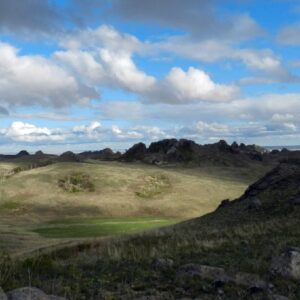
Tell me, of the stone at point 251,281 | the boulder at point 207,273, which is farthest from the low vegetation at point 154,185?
the stone at point 251,281

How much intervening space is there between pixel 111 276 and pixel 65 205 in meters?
103

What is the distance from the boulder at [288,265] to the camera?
13.8m

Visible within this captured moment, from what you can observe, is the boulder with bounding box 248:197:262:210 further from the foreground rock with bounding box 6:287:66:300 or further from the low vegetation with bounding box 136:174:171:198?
the low vegetation with bounding box 136:174:171:198

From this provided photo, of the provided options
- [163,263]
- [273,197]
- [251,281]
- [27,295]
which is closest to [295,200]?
[273,197]

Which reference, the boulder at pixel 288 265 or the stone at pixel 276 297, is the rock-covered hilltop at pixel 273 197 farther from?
the stone at pixel 276 297

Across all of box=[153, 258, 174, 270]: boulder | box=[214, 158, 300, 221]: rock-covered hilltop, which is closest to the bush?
box=[214, 158, 300, 221]: rock-covered hilltop

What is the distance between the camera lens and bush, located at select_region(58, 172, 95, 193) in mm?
127188

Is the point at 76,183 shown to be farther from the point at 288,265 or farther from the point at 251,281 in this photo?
the point at 251,281

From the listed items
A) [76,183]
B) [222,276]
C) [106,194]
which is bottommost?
[106,194]

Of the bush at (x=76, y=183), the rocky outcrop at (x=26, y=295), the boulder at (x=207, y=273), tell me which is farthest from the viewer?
the bush at (x=76, y=183)

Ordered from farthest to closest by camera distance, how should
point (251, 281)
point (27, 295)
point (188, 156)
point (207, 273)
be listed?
point (188, 156)
point (207, 273)
point (251, 281)
point (27, 295)

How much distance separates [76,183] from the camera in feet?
428

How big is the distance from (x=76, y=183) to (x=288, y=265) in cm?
11851

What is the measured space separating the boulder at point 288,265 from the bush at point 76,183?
113678 millimetres
